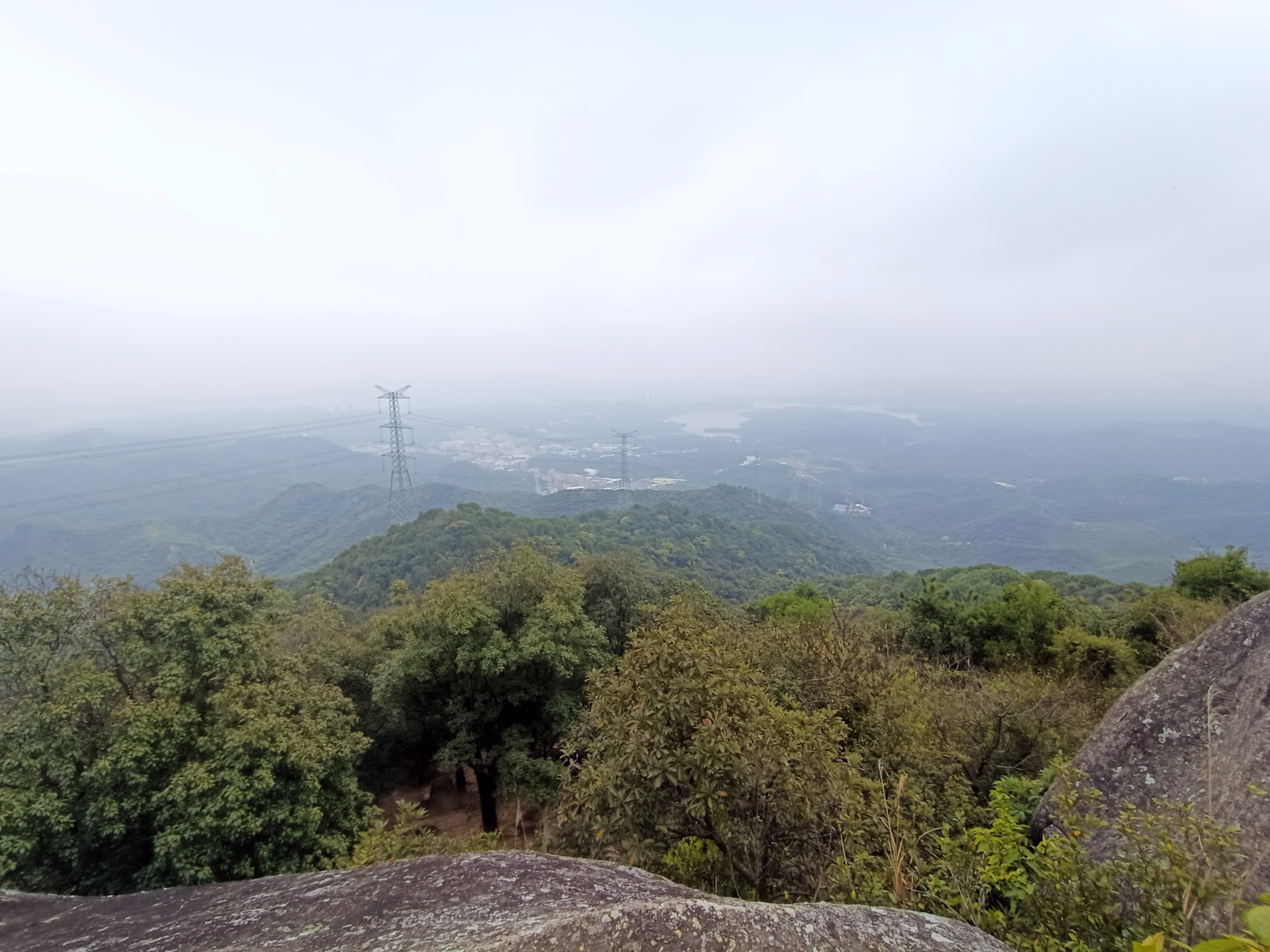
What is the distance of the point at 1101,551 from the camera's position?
109188 mm

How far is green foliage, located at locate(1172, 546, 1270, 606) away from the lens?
19078 mm

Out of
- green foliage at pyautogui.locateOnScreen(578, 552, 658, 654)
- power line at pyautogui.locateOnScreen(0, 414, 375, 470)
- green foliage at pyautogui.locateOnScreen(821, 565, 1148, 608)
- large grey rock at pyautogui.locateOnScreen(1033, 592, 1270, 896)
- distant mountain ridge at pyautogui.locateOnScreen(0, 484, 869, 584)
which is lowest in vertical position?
distant mountain ridge at pyautogui.locateOnScreen(0, 484, 869, 584)

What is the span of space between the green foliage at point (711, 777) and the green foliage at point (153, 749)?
7.46 meters

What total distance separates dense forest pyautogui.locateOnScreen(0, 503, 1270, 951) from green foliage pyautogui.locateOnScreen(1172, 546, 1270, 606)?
0.44 feet

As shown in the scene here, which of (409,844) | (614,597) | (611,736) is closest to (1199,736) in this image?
(611,736)

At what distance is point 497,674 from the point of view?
13.5 meters

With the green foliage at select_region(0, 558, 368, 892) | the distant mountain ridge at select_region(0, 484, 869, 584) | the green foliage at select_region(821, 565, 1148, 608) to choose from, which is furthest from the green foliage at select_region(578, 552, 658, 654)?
the distant mountain ridge at select_region(0, 484, 869, 584)

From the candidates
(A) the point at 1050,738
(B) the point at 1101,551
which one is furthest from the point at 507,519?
(B) the point at 1101,551

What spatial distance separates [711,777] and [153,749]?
33.1ft

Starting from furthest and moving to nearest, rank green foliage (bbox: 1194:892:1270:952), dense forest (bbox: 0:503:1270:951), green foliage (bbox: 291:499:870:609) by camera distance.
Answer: green foliage (bbox: 291:499:870:609), dense forest (bbox: 0:503:1270:951), green foliage (bbox: 1194:892:1270:952)

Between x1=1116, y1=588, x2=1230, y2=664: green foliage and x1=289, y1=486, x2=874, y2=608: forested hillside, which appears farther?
x1=289, y1=486, x2=874, y2=608: forested hillside

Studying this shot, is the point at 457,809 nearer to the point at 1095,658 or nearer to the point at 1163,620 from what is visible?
the point at 1095,658

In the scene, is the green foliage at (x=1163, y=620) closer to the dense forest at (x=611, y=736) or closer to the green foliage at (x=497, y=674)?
the dense forest at (x=611, y=736)

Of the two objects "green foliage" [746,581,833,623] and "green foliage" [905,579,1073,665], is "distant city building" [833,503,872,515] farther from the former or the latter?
"green foliage" [905,579,1073,665]
